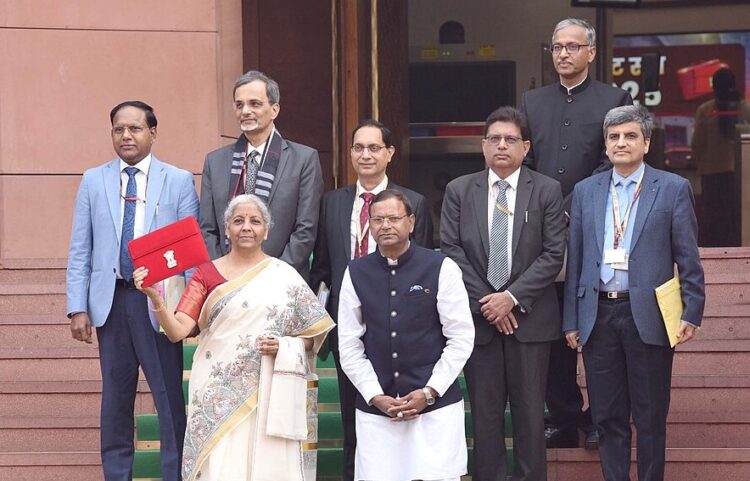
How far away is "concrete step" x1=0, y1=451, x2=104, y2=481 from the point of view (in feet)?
27.0

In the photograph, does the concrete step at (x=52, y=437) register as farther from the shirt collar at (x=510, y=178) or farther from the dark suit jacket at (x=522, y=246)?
the shirt collar at (x=510, y=178)

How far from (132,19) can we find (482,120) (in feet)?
21.1

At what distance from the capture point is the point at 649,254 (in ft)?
23.9

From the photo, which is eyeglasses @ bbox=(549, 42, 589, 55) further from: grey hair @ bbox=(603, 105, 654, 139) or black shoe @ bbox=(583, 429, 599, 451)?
black shoe @ bbox=(583, 429, 599, 451)

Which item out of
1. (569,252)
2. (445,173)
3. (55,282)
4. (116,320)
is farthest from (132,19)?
(445,173)

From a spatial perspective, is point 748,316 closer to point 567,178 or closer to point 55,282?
point 567,178

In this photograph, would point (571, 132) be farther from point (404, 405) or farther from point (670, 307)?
point (404, 405)

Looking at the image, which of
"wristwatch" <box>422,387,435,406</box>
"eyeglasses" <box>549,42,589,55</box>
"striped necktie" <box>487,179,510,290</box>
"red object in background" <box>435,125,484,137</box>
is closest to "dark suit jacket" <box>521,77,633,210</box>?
"eyeglasses" <box>549,42,589,55</box>

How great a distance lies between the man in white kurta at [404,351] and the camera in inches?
273

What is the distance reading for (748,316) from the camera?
945 cm

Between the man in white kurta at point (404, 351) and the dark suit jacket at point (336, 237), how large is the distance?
0.45 meters

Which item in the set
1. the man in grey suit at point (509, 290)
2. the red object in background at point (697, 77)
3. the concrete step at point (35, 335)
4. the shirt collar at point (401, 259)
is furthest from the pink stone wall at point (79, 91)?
the red object in background at point (697, 77)

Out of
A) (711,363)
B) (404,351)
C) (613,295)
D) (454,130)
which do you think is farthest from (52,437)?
(454,130)

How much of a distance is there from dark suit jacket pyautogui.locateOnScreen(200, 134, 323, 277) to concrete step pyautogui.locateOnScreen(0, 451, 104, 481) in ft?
5.14
